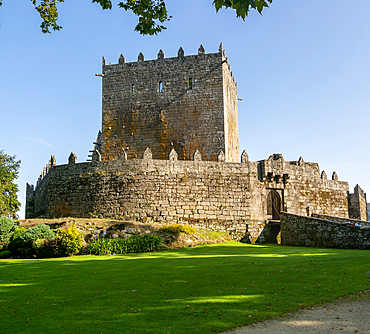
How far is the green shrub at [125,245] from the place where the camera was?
18.4 m

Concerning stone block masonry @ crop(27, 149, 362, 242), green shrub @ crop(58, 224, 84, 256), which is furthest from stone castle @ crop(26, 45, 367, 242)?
green shrub @ crop(58, 224, 84, 256)

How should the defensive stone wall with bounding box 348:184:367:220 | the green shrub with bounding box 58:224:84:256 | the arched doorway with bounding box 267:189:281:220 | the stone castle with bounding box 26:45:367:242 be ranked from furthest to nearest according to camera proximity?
the defensive stone wall with bounding box 348:184:367:220
the arched doorway with bounding box 267:189:281:220
the stone castle with bounding box 26:45:367:242
the green shrub with bounding box 58:224:84:256

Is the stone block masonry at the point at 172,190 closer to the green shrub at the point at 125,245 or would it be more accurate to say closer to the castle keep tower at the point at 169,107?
the green shrub at the point at 125,245

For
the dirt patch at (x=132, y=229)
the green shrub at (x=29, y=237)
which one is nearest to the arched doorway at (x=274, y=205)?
the dirt patch at (x=132, y=229)

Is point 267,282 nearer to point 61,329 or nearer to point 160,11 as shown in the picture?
point 61,329

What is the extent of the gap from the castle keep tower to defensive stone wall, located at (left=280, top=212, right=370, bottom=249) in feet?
24.4

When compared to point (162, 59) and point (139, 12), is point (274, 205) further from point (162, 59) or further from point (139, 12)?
point (139, 12)

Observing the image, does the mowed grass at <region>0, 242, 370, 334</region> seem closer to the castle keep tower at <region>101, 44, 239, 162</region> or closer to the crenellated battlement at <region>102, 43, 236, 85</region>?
the castle keep tower at <region>101, 44, 239, 162</region>

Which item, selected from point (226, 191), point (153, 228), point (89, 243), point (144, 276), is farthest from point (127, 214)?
point (144, 276)

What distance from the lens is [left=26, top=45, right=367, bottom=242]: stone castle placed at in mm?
23422

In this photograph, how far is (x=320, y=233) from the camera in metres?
21.0

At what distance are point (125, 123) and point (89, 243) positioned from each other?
13.6 metres

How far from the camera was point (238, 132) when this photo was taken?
33531 mm

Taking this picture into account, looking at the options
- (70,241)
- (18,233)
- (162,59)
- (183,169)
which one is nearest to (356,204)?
(183,169)
